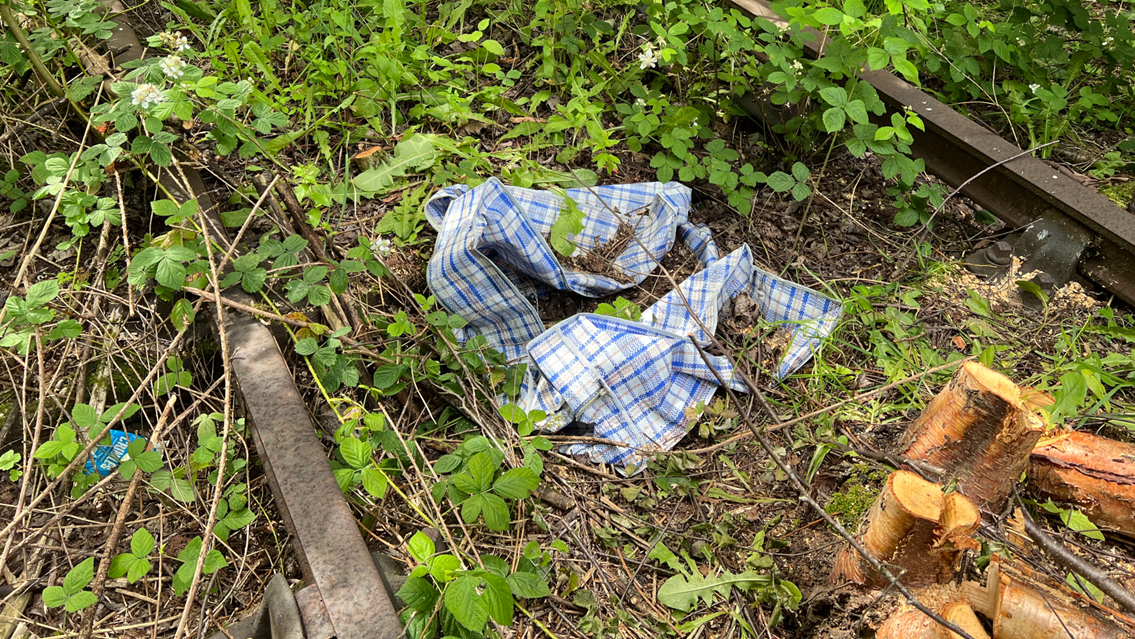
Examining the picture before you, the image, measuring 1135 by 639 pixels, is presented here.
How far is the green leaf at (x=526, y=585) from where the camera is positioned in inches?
67.6

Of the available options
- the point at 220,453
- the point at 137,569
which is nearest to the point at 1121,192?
the point at 220,453

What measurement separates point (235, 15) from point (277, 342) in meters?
2.34

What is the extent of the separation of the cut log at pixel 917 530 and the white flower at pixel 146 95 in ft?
8.25

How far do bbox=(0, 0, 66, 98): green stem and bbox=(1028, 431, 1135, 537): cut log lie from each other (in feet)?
13.4

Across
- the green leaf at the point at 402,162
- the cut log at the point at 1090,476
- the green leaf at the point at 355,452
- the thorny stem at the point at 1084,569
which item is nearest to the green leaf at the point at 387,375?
the green leaf at the point at 355,452

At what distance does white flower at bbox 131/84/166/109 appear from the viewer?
2168 millimetres

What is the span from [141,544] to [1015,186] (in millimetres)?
3504

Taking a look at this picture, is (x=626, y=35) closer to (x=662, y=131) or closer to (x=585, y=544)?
(x=662, y=131)

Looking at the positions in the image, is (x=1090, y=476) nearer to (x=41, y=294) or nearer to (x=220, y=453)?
(x=220, y=453)

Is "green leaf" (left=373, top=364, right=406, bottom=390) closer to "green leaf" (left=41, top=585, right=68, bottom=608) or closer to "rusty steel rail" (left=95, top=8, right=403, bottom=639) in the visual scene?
"rusty steel rail" (left=95, top=8, right=403, bottom=639)

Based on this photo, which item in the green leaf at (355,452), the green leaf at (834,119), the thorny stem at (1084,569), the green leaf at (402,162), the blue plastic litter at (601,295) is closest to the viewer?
the thorny stem at (1084,569)

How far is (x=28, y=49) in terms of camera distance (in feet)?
9.12

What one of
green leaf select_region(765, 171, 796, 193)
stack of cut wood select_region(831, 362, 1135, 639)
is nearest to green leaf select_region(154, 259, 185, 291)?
stack of cut wood select_region(831, 362, 1135, 639)

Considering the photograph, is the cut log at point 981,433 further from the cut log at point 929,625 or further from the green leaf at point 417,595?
the green leaf at point 417,595
